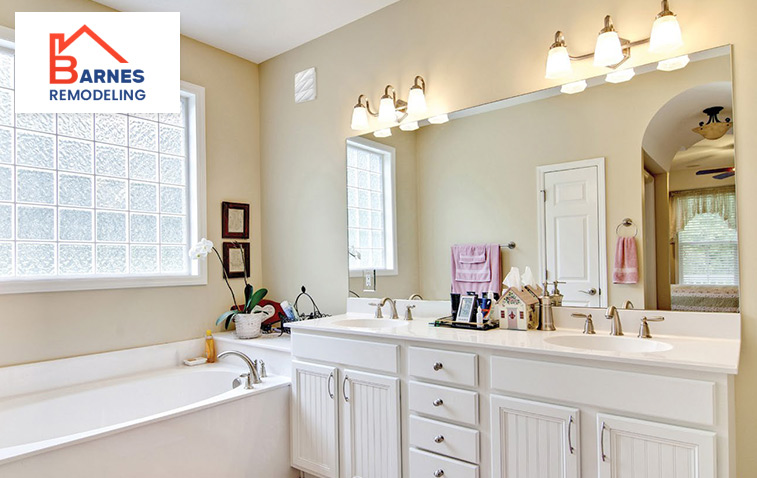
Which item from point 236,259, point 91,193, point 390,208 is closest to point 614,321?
point 390,208

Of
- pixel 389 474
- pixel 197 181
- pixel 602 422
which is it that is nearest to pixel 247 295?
pixel 197 181

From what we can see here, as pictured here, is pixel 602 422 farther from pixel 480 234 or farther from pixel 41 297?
pixel 41 297

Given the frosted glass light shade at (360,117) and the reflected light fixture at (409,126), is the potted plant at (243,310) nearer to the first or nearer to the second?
the frosted glass light shade at (360,117)

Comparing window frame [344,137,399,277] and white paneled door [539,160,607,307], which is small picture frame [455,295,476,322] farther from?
window frame [344,137,399,277]

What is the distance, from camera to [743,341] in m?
1.70

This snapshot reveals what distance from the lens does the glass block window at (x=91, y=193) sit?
8.04ft

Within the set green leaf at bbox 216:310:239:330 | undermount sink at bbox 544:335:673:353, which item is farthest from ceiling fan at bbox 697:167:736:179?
green leaf at bbox 216:310:239:330

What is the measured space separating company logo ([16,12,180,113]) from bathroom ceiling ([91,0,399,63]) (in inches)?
4.0

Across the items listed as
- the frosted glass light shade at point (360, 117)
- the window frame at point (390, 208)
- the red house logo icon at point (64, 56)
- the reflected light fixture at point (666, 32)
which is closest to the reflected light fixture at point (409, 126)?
the window frame at point (390, 208)

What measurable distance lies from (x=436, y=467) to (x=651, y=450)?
0.81 metres

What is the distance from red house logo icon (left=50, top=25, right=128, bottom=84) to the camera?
2.58m

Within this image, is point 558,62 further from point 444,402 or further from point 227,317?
point 227,317

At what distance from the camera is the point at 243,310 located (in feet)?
10.5

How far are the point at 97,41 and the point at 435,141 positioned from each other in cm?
204
